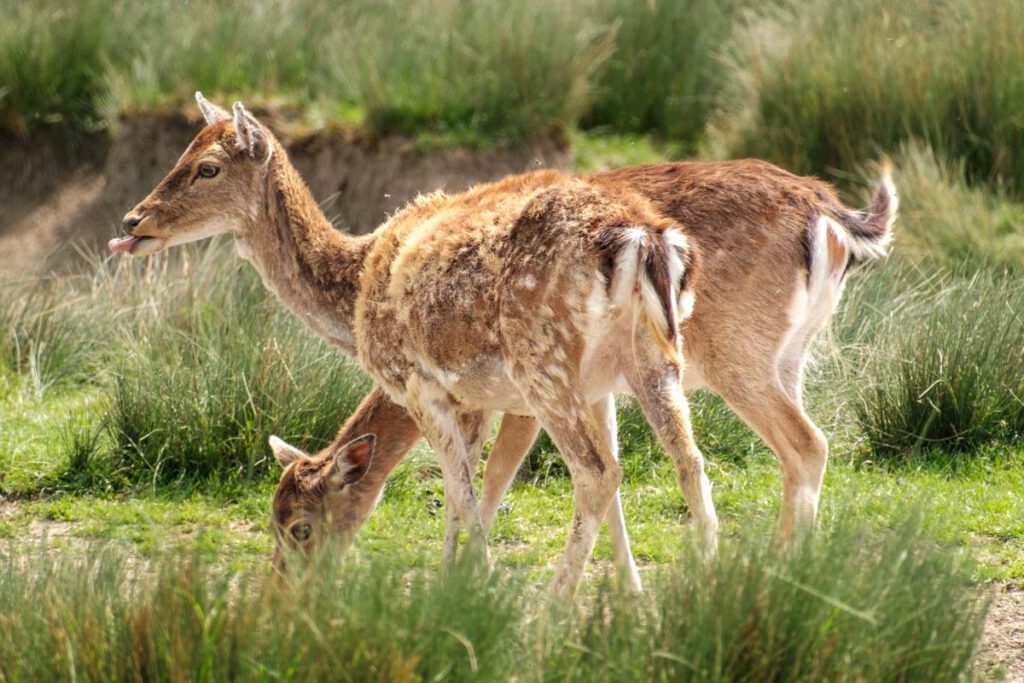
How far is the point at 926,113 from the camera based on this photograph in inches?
495

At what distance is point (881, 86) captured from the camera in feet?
41.7

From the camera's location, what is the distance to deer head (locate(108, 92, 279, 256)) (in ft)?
24.2

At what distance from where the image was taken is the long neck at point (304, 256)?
7297 millimetres

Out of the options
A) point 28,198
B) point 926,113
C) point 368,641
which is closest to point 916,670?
point 368,641

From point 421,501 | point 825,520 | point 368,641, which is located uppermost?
point 368,641

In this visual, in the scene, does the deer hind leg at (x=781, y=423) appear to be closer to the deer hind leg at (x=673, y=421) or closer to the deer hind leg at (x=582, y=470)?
the deer hind leg at (x=673, y=421)

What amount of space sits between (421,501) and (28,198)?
9.29 meters

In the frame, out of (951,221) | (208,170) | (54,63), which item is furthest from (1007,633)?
(54,63)

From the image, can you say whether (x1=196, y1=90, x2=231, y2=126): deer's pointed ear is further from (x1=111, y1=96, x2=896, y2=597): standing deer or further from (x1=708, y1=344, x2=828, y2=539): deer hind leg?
(x1=708, y1=344, x2=828, y2=539): deer hind leg

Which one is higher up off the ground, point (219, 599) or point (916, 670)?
point (219, 599)

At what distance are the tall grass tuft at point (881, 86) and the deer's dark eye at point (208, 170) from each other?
263 inches

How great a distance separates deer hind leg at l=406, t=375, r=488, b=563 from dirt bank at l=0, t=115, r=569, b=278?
7238mm

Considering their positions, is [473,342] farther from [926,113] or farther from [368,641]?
[926,113]

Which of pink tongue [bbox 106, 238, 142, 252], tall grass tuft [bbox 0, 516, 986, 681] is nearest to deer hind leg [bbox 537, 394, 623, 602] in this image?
tall grass tuft [bbox 0, 516, 986, 681]
